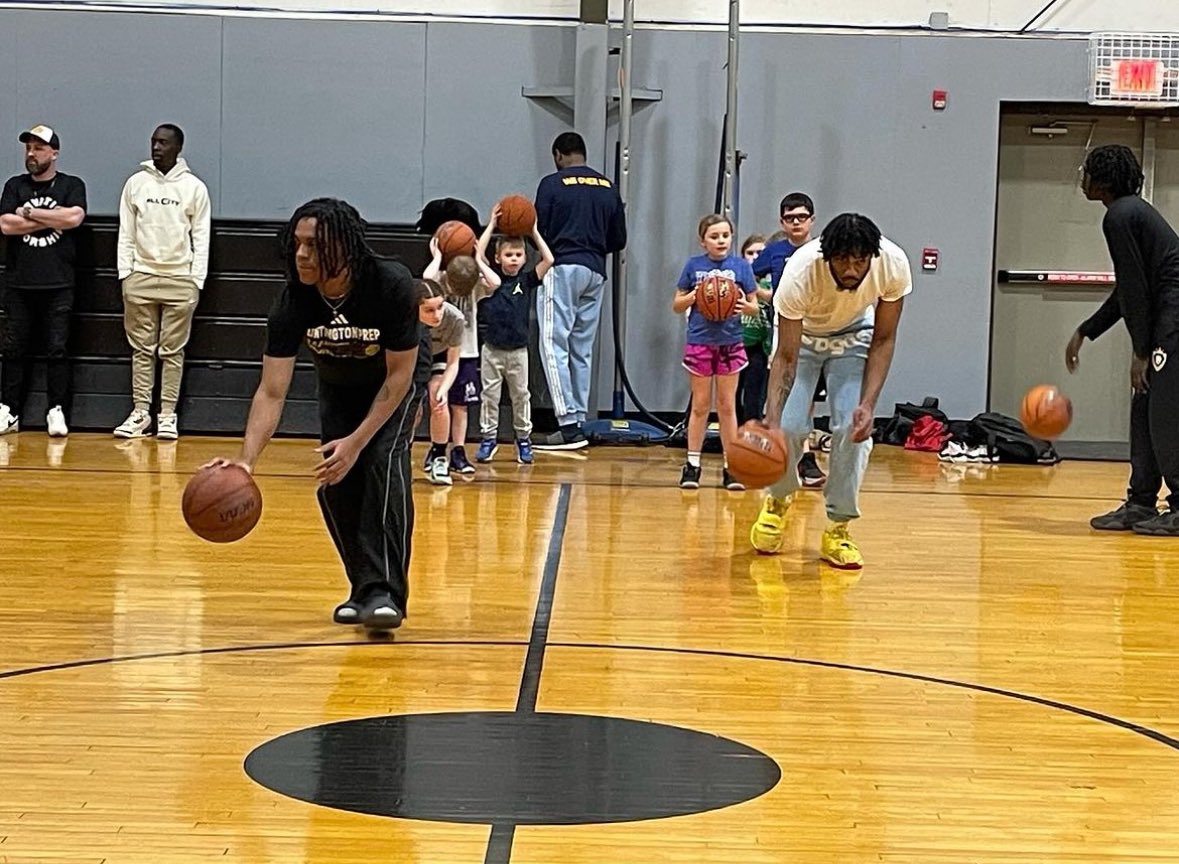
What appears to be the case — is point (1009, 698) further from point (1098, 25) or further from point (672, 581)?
point (1098, 25)

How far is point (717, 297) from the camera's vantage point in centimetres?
959

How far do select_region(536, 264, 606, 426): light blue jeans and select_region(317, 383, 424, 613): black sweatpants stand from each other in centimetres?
649

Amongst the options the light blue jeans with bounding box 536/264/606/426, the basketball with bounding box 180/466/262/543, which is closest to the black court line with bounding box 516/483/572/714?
the basketball with bounding box 180/466/262/543

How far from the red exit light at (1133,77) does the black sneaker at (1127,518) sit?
519cm

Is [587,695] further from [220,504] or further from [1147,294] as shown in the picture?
[1147,294]

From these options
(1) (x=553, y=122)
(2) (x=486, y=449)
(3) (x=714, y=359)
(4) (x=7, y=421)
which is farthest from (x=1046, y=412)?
(4) (x=7, y=421)

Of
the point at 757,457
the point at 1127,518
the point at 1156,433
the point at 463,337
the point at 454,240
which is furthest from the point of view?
the point at 463,337

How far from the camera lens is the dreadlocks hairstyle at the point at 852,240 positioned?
21.3ft

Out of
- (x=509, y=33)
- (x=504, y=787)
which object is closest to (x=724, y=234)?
(x=509, y=33)

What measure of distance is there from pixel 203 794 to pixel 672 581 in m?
3.30

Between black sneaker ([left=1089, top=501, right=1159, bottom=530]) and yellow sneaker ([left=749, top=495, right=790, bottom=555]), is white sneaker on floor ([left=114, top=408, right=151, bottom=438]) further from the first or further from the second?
black sneaker ([left=1089, top=501, right=1159, bottom=530])

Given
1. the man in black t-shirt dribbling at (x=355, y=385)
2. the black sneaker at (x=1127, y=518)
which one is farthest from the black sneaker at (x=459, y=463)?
the man in black t-shirt dribbling at (x=355, y=385)

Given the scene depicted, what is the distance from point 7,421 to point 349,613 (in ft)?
24.3

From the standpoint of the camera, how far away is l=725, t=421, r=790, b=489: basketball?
673cm
